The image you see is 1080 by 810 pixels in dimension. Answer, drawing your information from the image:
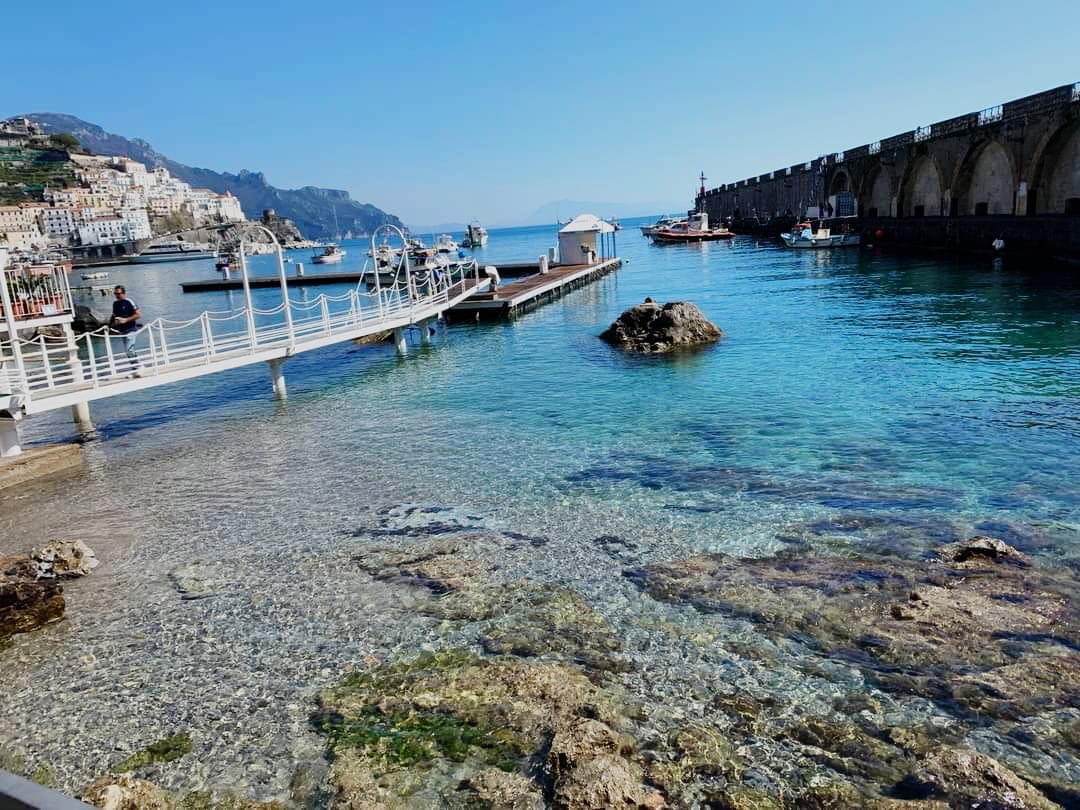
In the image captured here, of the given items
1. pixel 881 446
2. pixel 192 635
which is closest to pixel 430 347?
pixel 881 446

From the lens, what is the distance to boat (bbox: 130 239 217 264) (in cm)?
14212

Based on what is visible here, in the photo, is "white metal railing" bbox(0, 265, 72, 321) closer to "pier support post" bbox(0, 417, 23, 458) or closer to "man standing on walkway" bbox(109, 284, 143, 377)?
"man standing on walkway" bbox(109, 284, 143, 377)

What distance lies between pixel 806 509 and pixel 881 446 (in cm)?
332

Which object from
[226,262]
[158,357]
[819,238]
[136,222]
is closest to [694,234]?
[819,238]

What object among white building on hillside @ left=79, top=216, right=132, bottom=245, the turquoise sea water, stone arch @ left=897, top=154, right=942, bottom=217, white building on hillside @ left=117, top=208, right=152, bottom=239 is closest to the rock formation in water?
the turquoise sea water

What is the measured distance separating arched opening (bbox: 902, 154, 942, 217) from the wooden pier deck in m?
25.3

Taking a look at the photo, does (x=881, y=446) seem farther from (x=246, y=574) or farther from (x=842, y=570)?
(x=246, y=574)

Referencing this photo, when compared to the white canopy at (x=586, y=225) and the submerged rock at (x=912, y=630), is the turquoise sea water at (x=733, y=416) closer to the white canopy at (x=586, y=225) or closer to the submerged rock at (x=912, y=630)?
the submerged rock at (x=912, y=630)

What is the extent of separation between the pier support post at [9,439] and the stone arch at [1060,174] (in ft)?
140

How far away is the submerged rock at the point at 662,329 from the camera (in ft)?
74.8

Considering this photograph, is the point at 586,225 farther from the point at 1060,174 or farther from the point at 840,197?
the point at 840,197

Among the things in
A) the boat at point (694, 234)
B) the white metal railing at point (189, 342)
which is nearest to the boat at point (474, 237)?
the boat at point (694, 234)

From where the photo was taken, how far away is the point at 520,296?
3381 centimetres

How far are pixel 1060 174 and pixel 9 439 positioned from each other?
44229mm
